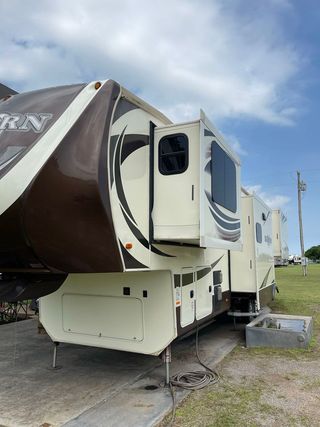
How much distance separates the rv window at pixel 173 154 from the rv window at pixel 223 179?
53 cm

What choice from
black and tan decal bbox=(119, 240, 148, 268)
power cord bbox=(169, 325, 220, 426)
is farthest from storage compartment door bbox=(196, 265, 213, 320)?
black and tan decal bbox=(119, 240, 148, 268)

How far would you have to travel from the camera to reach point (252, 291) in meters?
7.75

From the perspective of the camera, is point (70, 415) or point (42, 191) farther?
point (70, 415)

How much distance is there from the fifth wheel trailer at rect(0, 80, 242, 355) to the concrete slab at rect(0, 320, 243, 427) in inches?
20.1

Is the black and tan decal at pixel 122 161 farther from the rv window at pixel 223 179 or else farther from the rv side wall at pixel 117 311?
the rv window at pixel 223 179

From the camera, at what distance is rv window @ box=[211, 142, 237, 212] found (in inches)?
205

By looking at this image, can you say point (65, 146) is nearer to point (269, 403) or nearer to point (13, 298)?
point (13, 298)

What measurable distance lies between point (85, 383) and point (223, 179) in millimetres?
3146

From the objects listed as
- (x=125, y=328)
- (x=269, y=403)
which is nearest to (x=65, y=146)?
(x=125, y=328)

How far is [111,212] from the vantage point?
12.6 ft

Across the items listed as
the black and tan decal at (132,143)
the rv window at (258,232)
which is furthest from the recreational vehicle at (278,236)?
the black and tan decal at (132,143)

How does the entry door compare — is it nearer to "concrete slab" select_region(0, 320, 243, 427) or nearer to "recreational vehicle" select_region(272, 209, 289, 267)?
"concrete slab" select_region(0, 320, 243, 427)

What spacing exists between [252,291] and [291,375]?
231 cm

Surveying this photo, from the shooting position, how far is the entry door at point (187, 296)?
5273 millimetres
